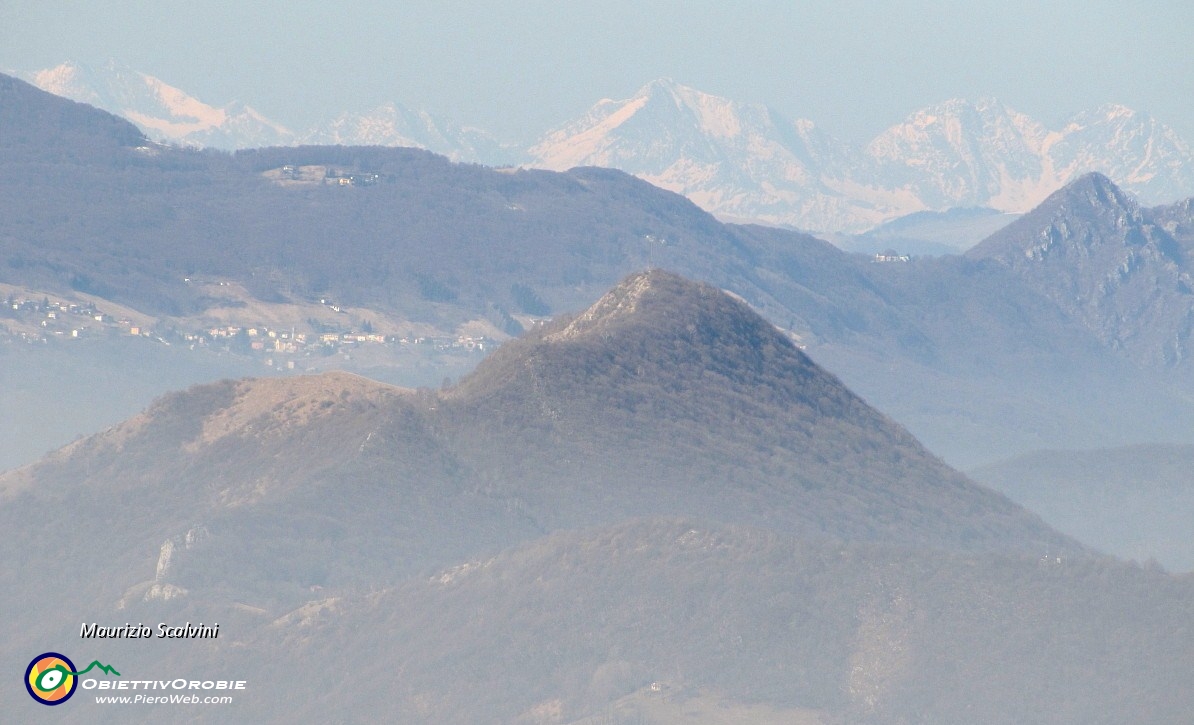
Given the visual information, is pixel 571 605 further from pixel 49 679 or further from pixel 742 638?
pixel 49 679

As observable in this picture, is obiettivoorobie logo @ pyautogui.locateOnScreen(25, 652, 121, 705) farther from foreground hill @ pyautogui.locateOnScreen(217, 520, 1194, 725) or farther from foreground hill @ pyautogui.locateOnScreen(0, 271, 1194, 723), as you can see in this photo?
foreground hill @ pyautogui.locateOnScreen(217, 520, 1194, 725)

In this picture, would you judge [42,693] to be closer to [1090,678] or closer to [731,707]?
[731,707]

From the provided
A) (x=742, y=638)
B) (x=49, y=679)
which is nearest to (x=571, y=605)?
(x=742, y=638)

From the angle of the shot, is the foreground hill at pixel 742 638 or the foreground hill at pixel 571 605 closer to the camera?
the foreground hill at pixel 742 638

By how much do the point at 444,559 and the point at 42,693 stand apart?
44.2 metres

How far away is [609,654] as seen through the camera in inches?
5979

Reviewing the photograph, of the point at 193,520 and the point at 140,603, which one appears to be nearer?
the point at 140,603

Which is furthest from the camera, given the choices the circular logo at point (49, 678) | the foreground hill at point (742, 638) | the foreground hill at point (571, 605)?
the foreground hill at point (571, 605)

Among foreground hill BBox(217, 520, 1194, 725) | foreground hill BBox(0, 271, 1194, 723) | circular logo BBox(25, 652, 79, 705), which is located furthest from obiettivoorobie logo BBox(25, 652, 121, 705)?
foreground hill BBox(217, 520, 1194, 725)

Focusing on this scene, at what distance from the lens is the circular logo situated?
5413 inches

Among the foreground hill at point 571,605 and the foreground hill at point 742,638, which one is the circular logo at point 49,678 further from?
the foreground hill at point 742,638

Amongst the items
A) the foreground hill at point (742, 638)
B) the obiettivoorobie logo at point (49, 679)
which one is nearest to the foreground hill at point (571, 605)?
the foreground hill at point (742, 638)

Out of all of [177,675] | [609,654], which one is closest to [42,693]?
[177,675]

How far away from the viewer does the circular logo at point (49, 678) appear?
138 meters
